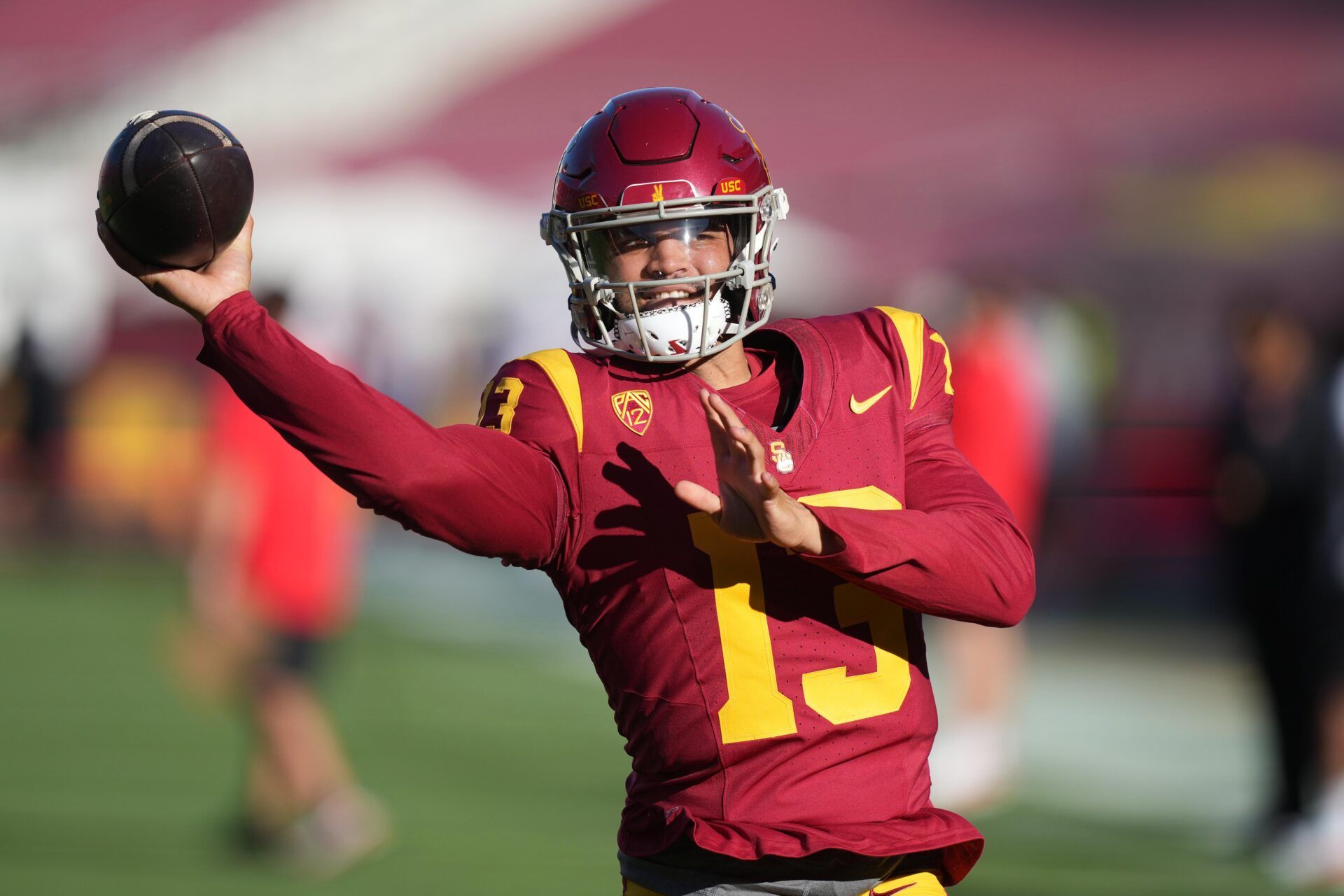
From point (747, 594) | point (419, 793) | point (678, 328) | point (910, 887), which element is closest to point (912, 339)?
point (678, 328)

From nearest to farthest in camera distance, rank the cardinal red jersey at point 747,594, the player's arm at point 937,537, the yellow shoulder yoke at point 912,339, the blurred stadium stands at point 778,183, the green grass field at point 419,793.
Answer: the player's arm at point 937,537
the cardinal red jersey at point 747,594
the yellow shoulder yoke at point 912,339
the green grass field at point 419,793
the blurred stadium stands at point 778,183

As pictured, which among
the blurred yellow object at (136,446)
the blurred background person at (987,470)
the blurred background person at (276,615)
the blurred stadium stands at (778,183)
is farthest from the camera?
the blurred yellow object at (136,446)

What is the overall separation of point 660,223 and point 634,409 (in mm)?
312

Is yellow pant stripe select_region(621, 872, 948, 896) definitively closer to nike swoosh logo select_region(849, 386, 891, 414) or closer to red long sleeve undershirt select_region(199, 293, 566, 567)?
red long sleeve undershirt select_region(199, 293, 566, 567)

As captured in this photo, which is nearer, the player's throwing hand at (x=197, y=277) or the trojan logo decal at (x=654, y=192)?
the player's throwing hand at (x=197, y=277)

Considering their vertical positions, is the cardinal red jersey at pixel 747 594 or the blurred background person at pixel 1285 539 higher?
the cardinal red jersey at pixel 747 594

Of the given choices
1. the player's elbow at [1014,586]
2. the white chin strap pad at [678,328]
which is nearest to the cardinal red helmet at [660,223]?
the white chin strap pad at [678,328]

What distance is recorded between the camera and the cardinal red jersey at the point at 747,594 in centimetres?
231

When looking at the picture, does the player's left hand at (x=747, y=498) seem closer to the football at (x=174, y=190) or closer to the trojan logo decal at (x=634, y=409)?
the trojan logo decal at (x=634, y=409)

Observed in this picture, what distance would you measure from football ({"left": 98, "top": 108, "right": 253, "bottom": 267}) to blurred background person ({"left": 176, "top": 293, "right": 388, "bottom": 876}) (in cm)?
383

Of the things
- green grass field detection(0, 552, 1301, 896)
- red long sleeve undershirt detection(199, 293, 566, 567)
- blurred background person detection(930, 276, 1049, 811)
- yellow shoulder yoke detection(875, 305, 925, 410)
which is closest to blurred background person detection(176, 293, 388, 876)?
green grass field detection(0, 552, 1301, 896)

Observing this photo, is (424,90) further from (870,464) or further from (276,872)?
(870,464)

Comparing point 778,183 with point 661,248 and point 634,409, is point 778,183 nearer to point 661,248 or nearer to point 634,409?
point 661,248

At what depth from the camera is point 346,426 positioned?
204 cm
